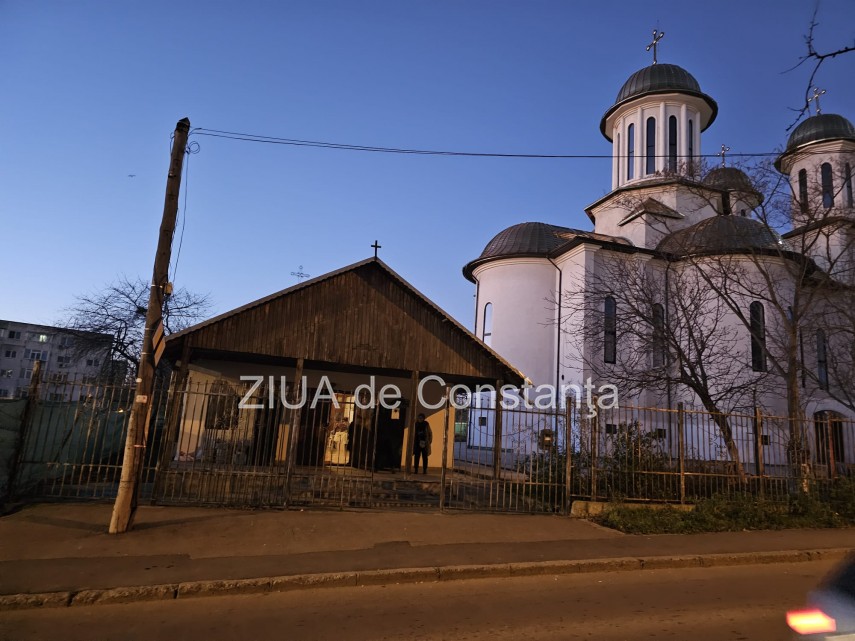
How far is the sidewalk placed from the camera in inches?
266

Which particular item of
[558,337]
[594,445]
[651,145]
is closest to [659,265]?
[558,337]

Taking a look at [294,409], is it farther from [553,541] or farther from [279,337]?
[553,541]

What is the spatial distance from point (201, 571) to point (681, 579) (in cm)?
645

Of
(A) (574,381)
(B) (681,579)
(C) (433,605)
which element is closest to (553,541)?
(B) (681,579)

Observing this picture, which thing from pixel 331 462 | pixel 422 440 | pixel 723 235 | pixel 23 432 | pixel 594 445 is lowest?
pixel 331 462

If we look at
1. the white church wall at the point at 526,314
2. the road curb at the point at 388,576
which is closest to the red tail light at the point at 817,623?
the road curb at the point at 388,576

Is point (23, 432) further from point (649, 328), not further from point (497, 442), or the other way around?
point (649, 328)

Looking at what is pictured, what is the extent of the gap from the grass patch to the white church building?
7.71m

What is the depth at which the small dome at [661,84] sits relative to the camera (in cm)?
2945

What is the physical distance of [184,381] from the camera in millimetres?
11500

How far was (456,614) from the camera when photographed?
612cm

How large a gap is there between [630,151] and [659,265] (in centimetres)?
775

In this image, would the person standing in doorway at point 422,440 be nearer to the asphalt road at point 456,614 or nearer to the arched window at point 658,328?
the arched window at point 658,328

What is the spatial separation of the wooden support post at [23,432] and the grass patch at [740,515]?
10706 millimetres
